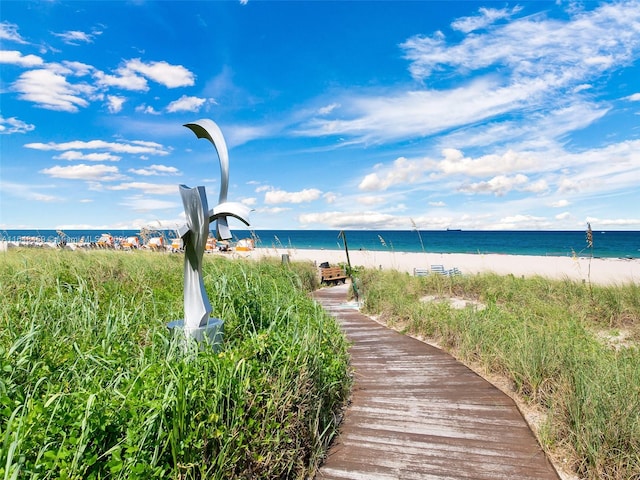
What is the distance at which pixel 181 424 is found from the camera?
1.86 meters

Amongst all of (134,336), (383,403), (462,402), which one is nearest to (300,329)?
(383,403)

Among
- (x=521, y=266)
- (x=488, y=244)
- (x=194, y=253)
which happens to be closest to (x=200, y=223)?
(x=194, y=253)

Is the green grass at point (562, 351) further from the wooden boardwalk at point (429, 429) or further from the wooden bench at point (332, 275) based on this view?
the wooden bench at point (332, 275)

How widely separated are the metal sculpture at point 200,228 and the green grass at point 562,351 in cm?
310

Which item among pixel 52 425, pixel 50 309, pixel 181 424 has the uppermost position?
pixel 50 309

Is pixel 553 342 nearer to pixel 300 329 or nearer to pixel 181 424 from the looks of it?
pixel 300 329

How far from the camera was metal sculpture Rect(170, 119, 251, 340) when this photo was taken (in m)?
3.16

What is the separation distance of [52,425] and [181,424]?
0.56 m

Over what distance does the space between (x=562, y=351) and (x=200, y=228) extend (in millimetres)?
4049

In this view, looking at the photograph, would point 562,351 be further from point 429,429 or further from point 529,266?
point 529,266

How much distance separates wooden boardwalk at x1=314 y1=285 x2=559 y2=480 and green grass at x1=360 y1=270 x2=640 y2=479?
1.00 feet

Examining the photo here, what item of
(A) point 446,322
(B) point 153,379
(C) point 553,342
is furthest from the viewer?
(A) point 446,322

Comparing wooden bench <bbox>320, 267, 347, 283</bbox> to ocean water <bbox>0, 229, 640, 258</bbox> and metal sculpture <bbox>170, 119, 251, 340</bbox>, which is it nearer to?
ocean water <bbox>0, 229, 640, 258</bbox>

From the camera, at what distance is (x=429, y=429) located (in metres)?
3.29
